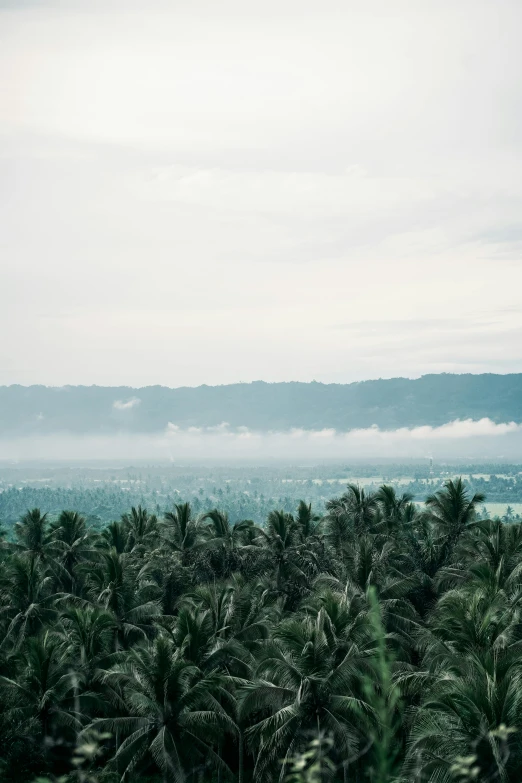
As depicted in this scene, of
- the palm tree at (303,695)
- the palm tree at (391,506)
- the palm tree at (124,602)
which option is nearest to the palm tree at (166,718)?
the palm tree at (303,695)

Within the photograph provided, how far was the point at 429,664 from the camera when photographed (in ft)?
106

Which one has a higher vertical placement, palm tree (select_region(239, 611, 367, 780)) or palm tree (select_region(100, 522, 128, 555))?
palm tree (select_region(100, 522, 128, 555))

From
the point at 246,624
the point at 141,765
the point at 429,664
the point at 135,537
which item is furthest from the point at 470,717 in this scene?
the point at 135,537

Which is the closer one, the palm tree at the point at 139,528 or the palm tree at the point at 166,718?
the palm tree at the point at 166,718

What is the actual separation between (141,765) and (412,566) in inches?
1050

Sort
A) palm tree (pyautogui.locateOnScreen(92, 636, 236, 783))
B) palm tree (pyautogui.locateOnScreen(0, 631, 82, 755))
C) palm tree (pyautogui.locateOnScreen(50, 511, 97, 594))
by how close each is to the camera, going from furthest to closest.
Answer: palm tree (pyautogui.locateOnScreen(50, 511, 97, 594))
palm tree (pyautogui.locateOnScreen(0, 631, 82, 755))
palm tree (pyautogui.locateOnScreen(92, 636, 236, 783))

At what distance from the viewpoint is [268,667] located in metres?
32.0

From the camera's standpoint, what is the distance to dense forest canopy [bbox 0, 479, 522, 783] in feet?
86.0

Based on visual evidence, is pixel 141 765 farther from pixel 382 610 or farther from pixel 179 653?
pixel 382 610

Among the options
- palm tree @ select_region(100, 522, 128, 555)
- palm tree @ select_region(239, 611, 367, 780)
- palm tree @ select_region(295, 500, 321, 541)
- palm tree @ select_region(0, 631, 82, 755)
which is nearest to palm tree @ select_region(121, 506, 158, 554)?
palm tree @ select_region(100, 522, 128, 555)

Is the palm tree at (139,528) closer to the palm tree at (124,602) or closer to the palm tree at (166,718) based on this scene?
the palm tree at (124,602)

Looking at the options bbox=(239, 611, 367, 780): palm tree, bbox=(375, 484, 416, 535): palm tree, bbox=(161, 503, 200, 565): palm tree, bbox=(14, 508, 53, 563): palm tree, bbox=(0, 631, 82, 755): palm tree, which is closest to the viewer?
bbox=(239, 611, 367, 780): palm tree

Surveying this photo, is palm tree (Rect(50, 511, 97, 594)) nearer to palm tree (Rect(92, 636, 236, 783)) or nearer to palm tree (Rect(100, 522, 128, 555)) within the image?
palm tree (Rect(100, 522, 128, 555))

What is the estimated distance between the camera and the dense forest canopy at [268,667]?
26.2m
